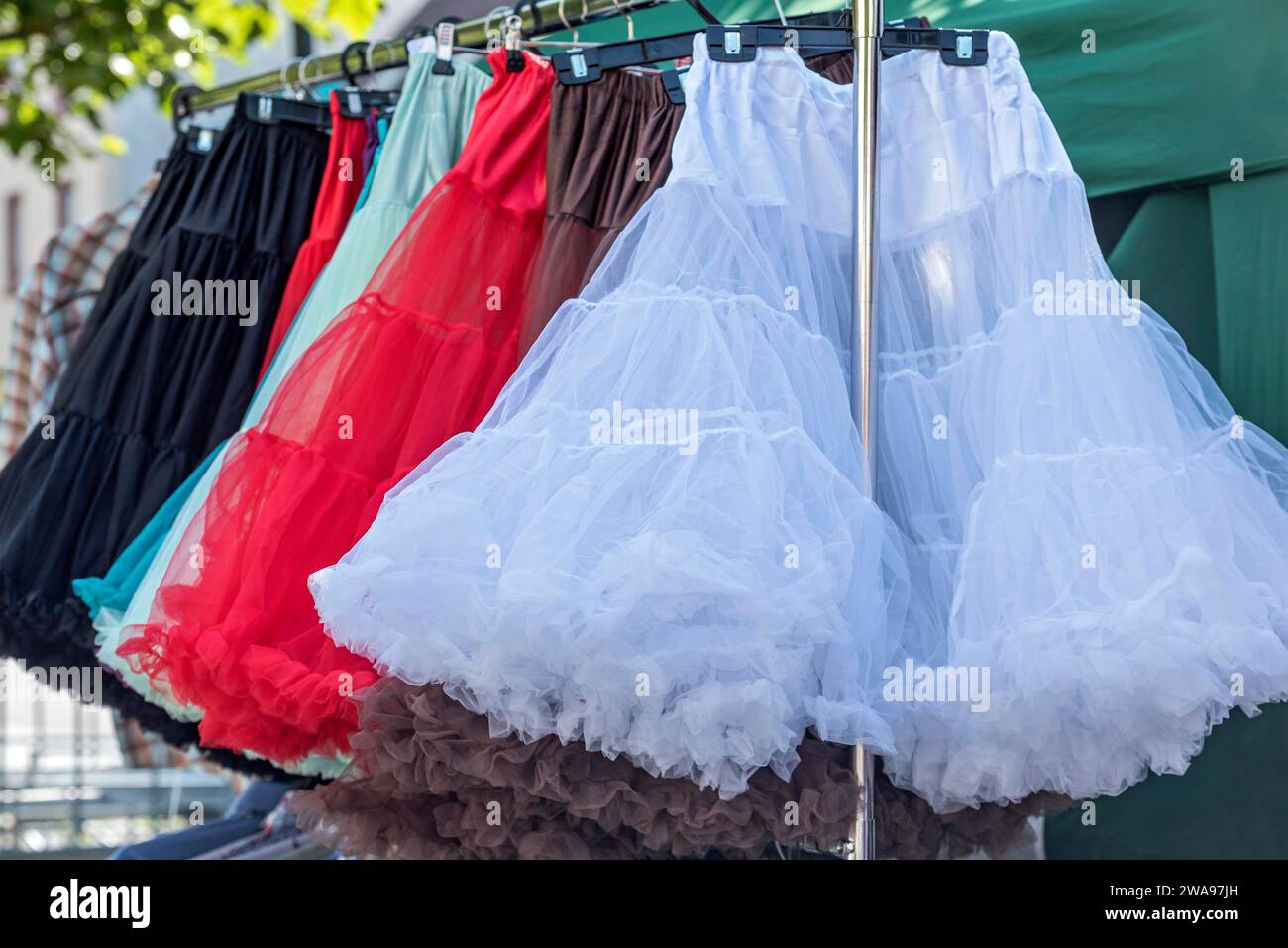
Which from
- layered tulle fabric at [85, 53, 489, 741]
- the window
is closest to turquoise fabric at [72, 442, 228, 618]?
layered tulle fabric at [85, 53, 489, 741]

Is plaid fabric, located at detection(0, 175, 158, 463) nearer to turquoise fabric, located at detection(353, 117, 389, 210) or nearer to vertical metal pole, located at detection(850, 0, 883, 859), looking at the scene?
turquoise fabric, located at detection(353, 117, 389, 210)

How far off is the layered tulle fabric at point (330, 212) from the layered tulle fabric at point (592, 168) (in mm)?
518

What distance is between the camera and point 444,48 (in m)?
2.14

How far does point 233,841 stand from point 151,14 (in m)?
3.30

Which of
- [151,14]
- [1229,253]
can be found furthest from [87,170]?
[1229,253]

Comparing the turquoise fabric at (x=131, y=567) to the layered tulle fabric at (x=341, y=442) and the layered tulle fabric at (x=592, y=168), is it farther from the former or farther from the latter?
the layered tulle fabric at (x=592, y=168)

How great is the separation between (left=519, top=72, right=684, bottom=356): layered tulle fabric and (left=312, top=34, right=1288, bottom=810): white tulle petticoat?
0.11 meters

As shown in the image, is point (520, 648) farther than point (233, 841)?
No

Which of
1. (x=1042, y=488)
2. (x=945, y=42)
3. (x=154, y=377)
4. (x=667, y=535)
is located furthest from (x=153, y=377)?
(x=1042, y=488)

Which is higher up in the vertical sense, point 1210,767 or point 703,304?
point 703,304

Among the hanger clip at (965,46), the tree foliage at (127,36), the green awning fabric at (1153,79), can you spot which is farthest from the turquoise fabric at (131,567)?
the tree foliage at (127,36)

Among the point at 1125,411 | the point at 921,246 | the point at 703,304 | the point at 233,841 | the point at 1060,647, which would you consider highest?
the point at 921,246

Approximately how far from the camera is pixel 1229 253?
2.04 metres
